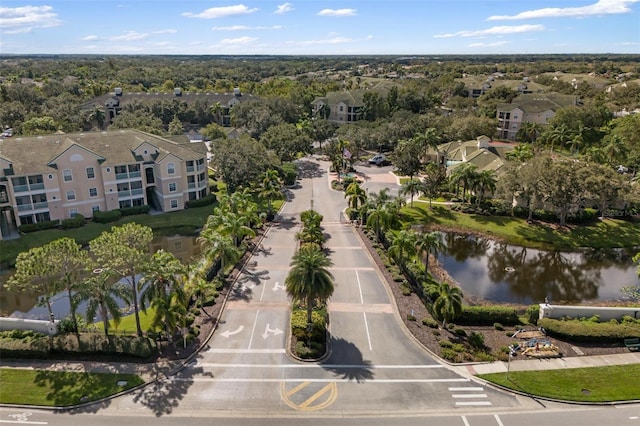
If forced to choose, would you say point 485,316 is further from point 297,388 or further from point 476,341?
point 297,388

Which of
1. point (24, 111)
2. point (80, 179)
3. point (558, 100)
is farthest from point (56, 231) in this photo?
point (558, 100)

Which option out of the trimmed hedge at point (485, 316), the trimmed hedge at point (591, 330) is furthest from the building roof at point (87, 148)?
the trimmed hedge at point (591, 330)

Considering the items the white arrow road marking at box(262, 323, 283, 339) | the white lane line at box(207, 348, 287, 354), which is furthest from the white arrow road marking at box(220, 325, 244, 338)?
the white arrow road marking at box(262, 323, 283, 339)

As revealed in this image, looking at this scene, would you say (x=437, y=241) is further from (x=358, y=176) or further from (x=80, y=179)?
(x=80, y=179)

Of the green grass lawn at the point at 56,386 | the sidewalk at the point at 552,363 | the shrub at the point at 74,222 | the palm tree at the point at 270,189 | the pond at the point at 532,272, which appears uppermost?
the palm tree at the point at 270,189

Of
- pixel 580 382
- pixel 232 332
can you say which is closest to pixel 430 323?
pixel 580 382

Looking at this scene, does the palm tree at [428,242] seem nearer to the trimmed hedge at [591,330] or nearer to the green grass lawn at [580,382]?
the trimmed hedge at [591,330]
